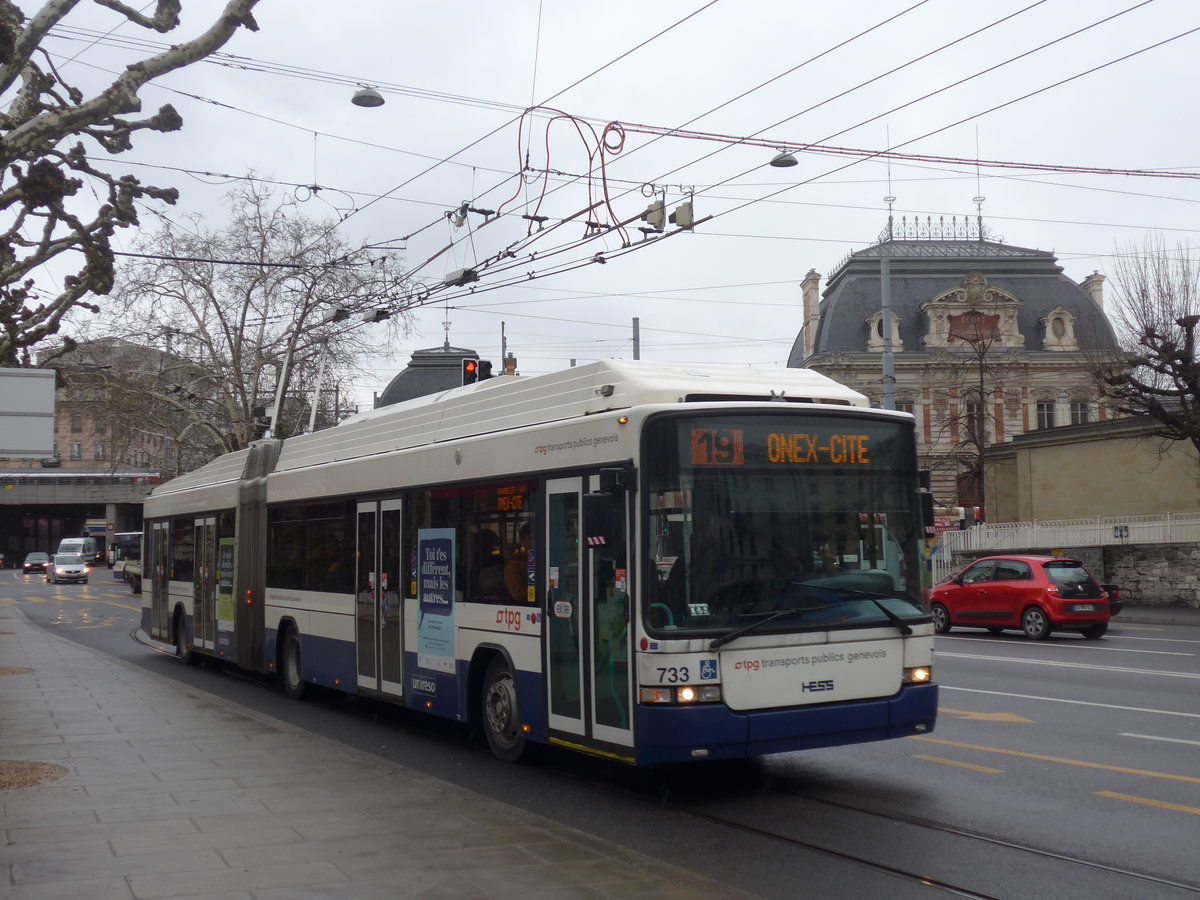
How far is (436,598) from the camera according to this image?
1122 centimetres

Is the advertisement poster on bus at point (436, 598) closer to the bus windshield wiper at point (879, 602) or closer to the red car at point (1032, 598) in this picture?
the bus windshield wiper at point (879, 602)

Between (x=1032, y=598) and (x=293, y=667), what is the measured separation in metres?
14.0

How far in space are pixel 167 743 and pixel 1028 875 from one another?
24.3ft

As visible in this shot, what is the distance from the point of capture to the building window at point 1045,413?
70.5 meters

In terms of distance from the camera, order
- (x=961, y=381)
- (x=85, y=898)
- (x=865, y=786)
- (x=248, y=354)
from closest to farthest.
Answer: (x=85, y=898), (x=865, y=786), (x=248, y=354), (x=961, y=381)

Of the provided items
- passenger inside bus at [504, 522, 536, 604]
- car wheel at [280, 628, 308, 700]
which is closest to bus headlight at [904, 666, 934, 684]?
passenger inside bus at [504, 522, 536, 604]

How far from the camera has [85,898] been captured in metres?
5.78

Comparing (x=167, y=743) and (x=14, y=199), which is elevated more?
(x=14, y=199)

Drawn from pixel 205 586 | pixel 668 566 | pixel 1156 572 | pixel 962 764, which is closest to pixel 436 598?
pixel 668 566

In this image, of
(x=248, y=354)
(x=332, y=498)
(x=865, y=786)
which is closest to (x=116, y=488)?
(x=248, y=354)

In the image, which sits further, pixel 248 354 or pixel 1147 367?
pixel 248 354

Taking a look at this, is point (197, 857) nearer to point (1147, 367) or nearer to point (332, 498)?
point (332, 498)

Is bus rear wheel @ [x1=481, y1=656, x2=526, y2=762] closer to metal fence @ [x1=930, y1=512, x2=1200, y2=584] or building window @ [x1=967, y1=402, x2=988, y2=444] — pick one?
metal fence @ [x1=930, y1=512, x2=1200, y2=584]

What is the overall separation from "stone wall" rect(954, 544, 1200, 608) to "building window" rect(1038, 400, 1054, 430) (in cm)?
3678
